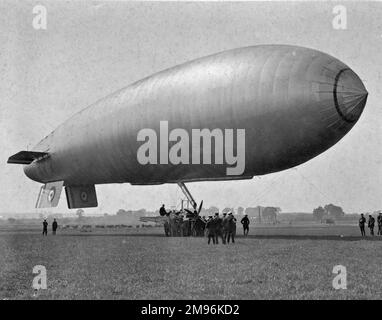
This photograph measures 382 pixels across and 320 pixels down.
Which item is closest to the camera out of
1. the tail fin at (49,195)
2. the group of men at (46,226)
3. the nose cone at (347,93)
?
the nose cone at (347,93)

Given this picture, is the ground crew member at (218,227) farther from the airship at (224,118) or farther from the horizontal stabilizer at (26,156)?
the horizontal stabilizer at (26,156)

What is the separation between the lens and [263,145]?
1571 cm

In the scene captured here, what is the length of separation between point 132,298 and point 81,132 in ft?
53.1

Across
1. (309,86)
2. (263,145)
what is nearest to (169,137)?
(263,145)

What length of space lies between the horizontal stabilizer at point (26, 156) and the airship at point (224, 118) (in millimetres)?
3626

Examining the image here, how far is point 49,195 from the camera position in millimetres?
26250

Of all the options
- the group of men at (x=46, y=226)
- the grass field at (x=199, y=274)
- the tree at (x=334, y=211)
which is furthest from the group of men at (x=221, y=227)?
the tree at (x=334, y=211)

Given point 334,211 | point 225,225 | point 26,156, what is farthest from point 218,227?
point 334,211

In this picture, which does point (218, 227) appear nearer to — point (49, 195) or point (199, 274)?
A: point (199, 274)

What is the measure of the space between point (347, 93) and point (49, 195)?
17.7m

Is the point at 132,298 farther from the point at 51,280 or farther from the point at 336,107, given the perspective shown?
the point at 336,107

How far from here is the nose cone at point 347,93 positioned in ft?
47.2

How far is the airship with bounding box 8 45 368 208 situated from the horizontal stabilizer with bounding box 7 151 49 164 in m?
3.63
